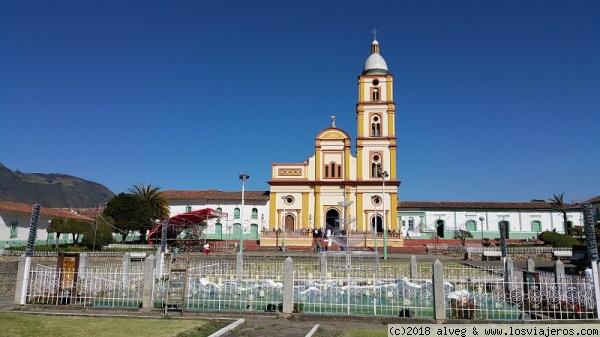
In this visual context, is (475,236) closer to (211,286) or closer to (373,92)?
(373,92)

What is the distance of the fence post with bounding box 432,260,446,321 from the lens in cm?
1025

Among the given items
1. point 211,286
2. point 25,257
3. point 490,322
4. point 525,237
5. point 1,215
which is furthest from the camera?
point 525,237

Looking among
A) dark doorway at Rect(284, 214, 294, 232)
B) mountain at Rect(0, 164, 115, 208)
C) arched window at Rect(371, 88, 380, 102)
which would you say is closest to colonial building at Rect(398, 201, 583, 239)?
arched window at Rect(371, 88, 380, 102)

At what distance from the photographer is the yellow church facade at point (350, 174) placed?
44406 millimetres

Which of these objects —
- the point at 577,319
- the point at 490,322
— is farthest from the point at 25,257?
the point at 577,319

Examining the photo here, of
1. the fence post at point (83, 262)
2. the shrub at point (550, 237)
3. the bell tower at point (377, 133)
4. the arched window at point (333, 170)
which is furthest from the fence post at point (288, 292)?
the arched window at point (333, 170)

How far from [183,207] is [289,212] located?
12.9m

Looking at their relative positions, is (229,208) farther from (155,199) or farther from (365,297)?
(365,297)

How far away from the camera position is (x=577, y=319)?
10000 millimetres

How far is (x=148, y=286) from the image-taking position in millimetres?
11367

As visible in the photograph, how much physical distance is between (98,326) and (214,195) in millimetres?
41299

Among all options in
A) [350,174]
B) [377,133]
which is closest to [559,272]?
[350,174]

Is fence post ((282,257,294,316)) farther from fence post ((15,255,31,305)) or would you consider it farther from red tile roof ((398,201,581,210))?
red tile roof ((398,201,581,210))

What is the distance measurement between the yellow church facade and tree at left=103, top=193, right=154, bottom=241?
1231cm
